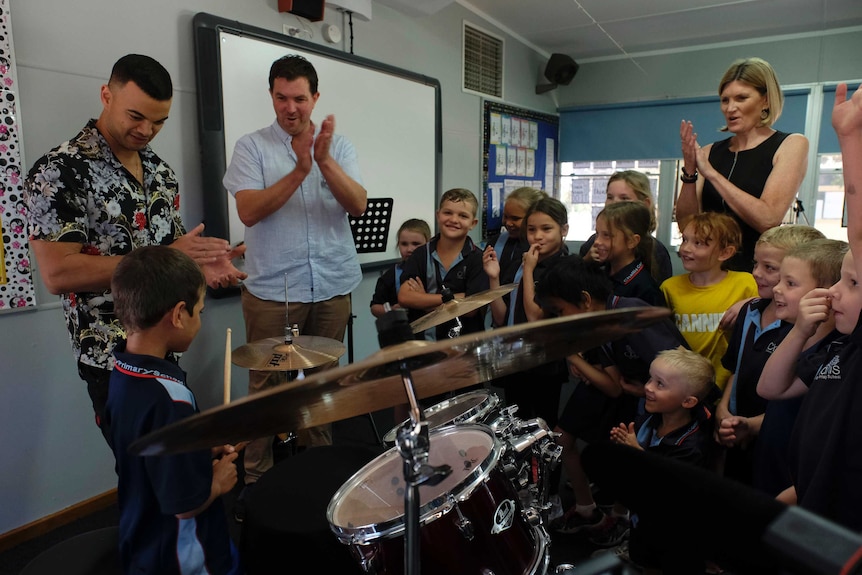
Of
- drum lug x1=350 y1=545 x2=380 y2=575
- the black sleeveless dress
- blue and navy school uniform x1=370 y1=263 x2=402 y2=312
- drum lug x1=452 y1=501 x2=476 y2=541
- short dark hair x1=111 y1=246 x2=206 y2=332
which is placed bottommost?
drum lug x1=350 y1=545 x2=380 y2=575

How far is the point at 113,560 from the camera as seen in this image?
3.74 ft

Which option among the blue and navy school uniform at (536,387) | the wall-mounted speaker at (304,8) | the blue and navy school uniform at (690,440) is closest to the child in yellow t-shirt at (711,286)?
the blue and navy school uniform at (690,440)

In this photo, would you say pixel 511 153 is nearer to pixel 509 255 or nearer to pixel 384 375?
pixel 509 255

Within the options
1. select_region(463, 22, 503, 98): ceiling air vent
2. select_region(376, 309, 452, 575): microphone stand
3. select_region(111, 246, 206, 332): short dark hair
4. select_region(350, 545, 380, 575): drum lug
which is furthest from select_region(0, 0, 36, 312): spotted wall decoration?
select_region(463, 22, 503, 98): ceiling air vent

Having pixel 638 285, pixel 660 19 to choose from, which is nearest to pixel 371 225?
pixel 638 285

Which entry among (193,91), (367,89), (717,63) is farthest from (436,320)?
(717,63)

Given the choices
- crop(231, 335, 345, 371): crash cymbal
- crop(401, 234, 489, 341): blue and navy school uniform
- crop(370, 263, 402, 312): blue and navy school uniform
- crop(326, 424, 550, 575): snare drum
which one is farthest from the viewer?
crop(370, 263, 402, 312): blue and navy school uniform

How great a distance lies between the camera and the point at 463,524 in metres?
1.05

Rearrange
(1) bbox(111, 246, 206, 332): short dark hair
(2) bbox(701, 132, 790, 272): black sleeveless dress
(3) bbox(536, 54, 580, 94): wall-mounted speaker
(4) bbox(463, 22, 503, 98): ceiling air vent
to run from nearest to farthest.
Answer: (1) bbox(111, 246, 206, 332): short dark hair
(2) bbox(701, 132, 790, 272): black sleeveless dress
(4) bbox(463, 22, 503, 98): ceiling air vent
(3) bbox(536, 54, 580, 94): wall-mounted speaker

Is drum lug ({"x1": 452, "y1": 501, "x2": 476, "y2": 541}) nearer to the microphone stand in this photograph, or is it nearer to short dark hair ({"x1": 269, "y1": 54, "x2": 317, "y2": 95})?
the microphone stand

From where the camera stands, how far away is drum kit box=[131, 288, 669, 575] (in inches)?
26.9

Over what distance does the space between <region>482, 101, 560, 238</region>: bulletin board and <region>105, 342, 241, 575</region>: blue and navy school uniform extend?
3.78 metres

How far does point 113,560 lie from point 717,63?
5562 mm

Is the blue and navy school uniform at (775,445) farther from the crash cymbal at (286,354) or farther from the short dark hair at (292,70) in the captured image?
the short dark hair at (292,70)
